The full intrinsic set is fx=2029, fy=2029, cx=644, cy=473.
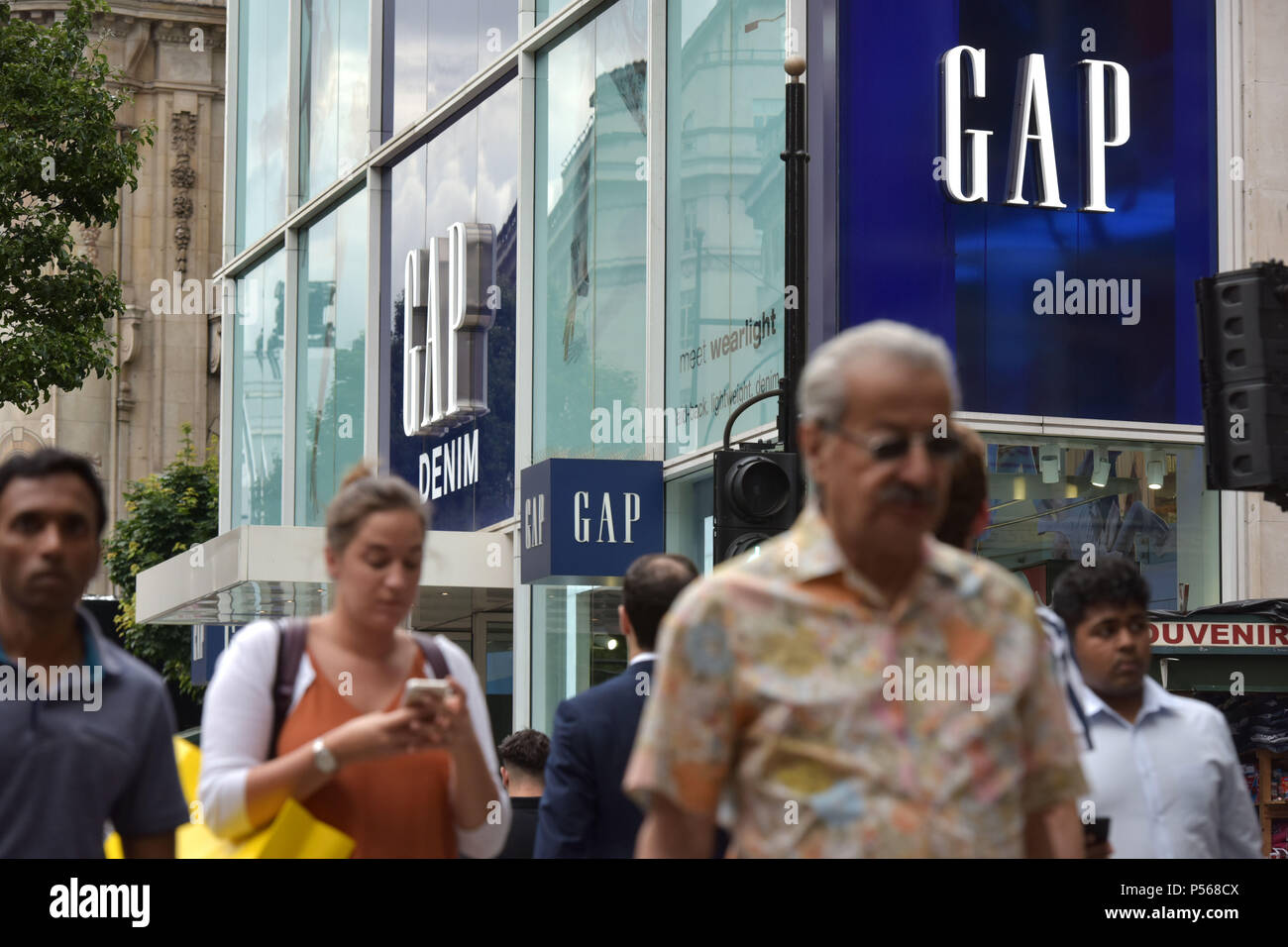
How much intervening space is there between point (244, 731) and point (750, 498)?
7190 millimetres

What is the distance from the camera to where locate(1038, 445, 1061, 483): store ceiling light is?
51.9 ft

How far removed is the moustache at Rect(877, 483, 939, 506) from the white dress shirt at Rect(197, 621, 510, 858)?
4.42 ft

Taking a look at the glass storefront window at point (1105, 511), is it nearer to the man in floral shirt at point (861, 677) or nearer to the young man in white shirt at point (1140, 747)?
the young man in white shirt at point (1140, 747)

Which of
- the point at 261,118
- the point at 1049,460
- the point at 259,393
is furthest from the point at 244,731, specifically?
the point at 261,118

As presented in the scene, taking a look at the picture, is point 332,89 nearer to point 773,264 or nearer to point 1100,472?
point 773,264

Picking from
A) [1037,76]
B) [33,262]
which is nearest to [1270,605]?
[1037,76]

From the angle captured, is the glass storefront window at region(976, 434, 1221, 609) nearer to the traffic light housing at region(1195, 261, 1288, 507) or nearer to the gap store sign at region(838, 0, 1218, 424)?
the gap store sign at region(838, 0, 1218, 424)

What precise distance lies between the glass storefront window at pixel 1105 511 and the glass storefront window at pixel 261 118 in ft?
52.0

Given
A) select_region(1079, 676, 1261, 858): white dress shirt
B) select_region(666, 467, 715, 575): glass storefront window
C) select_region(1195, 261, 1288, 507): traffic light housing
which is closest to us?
select_region(1079, 676, 1261, 858): white dress shirt

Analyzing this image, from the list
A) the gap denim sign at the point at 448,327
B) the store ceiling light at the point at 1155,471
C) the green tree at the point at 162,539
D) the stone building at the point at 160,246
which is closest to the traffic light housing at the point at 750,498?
the store ceiling light at the point at 1155,471

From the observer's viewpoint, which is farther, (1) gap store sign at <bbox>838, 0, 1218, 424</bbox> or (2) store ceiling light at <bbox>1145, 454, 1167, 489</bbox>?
(2) store ceiling light at <bbox>1145, 454, 1167, 489</bbox>

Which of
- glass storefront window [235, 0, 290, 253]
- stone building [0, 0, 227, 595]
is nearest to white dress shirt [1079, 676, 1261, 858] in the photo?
glass storefront window [235, 0, 290, 253]
